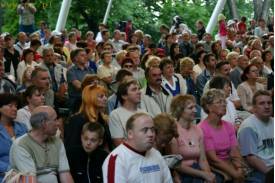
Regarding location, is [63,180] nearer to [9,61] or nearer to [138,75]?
[138,75]

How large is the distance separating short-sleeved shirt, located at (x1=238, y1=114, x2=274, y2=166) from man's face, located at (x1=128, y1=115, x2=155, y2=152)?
229cm

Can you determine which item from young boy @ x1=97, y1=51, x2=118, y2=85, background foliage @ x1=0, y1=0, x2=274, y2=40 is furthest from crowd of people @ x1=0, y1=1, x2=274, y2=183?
background foliage @ x1=0, y1=0, x2=274, y2=40

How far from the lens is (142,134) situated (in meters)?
6.18

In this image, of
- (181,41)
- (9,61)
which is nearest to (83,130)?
(9,61)

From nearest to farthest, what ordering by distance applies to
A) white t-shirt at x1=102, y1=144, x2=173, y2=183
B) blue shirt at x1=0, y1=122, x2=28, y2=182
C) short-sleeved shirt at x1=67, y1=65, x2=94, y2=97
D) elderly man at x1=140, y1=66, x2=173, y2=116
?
white t-shirt at x1=102, y1=144, x2=173, y2=183 < blue shirt at x1=0, y1=122, x2=28, y2=182 < elderly man at x1=140, y1=66, x2=173, y2=116 < short-sleeved shirt at x1=67, y1=65, x2=94, y2=97

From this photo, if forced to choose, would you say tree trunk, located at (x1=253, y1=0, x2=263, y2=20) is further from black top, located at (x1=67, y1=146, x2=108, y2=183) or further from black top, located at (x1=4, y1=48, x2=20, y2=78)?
black top, located at (x1=67, y1=146, x2=108, y2=183)

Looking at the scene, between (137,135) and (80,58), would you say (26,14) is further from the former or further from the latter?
(137,135)

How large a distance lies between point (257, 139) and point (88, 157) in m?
2.04

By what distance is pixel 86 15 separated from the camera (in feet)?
110

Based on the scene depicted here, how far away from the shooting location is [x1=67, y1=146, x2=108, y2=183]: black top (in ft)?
23.8

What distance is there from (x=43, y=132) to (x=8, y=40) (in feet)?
32.1

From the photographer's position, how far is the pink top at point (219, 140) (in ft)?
26.8

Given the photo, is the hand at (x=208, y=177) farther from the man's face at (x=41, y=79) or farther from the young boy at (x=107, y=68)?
the young boy at (x=107, y=68)

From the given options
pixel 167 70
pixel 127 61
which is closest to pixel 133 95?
pixel 167 70
